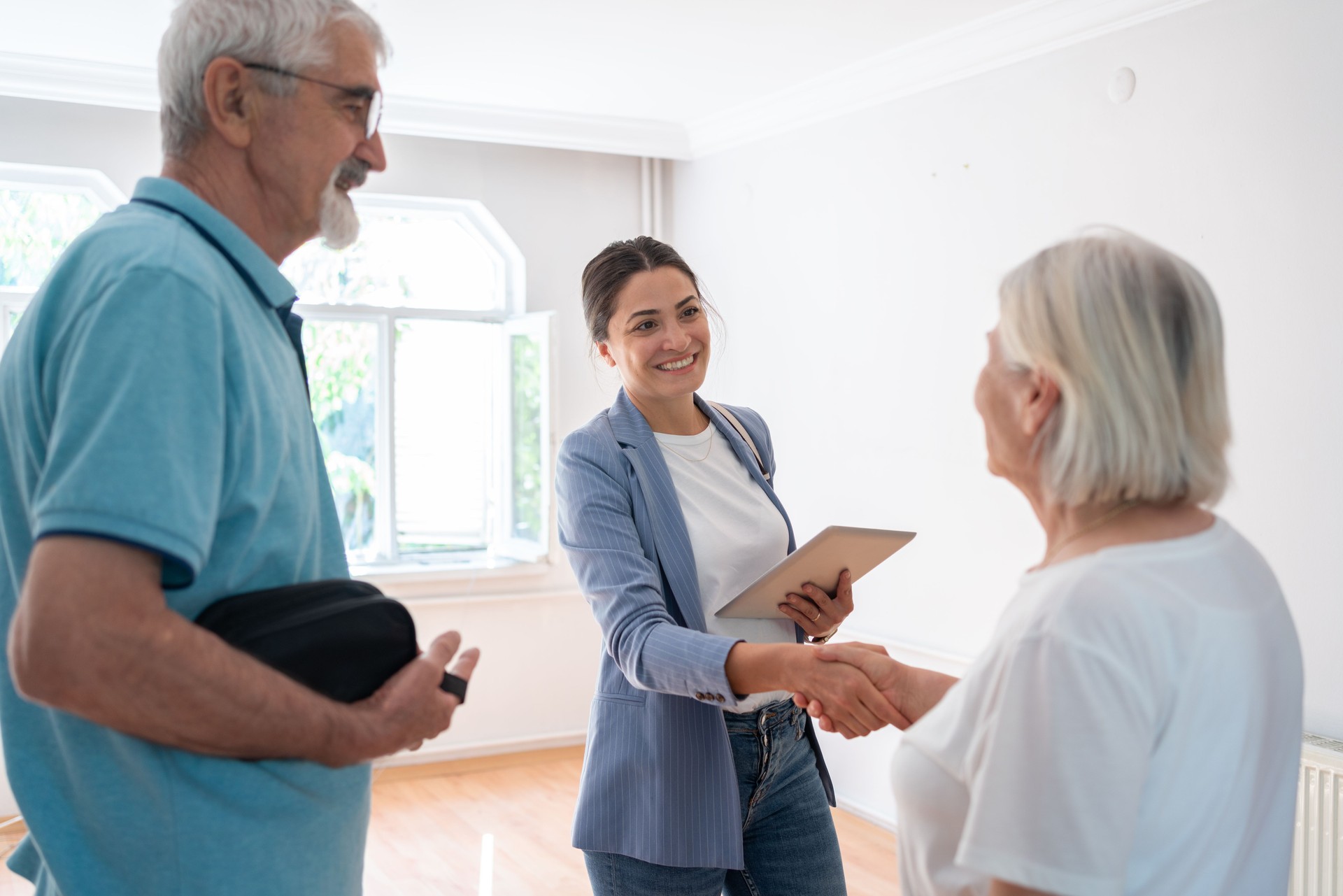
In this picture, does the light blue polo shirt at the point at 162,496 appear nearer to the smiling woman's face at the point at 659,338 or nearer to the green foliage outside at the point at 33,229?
the smiling woman's face at the point at 659,338

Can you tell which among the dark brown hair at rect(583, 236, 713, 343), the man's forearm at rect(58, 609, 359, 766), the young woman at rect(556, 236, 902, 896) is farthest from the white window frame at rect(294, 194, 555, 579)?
the man's forearm at rect(58, 609, 359, 766)

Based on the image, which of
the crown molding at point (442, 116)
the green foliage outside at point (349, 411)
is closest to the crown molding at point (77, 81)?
the crown molding at point (442, 116)

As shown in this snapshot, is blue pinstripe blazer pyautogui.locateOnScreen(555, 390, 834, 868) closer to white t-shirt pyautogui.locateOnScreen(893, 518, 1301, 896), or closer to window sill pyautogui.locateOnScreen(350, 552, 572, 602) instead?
white t-shirt pyautogui.locateOnScreen(893, 518, 1301, 896)

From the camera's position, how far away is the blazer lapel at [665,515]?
1.87 metres

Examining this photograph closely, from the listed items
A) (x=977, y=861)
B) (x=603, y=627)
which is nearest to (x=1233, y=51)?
(x=603, y=627)

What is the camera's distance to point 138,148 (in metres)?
5.07

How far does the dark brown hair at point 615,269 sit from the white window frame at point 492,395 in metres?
3.36

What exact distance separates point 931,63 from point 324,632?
4086 millimetres

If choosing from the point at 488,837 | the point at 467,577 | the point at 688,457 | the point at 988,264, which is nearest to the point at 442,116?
the point at 467,577

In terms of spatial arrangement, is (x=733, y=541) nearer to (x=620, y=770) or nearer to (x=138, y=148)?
(x=620, y=770)

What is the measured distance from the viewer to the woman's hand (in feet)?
6.42

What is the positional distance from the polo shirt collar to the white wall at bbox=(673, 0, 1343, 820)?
2.55m

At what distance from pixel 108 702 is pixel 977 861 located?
735 millimetres

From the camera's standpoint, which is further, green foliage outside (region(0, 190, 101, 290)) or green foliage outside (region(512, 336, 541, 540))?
green foliage outside (region(512, 336, 541, 540))
